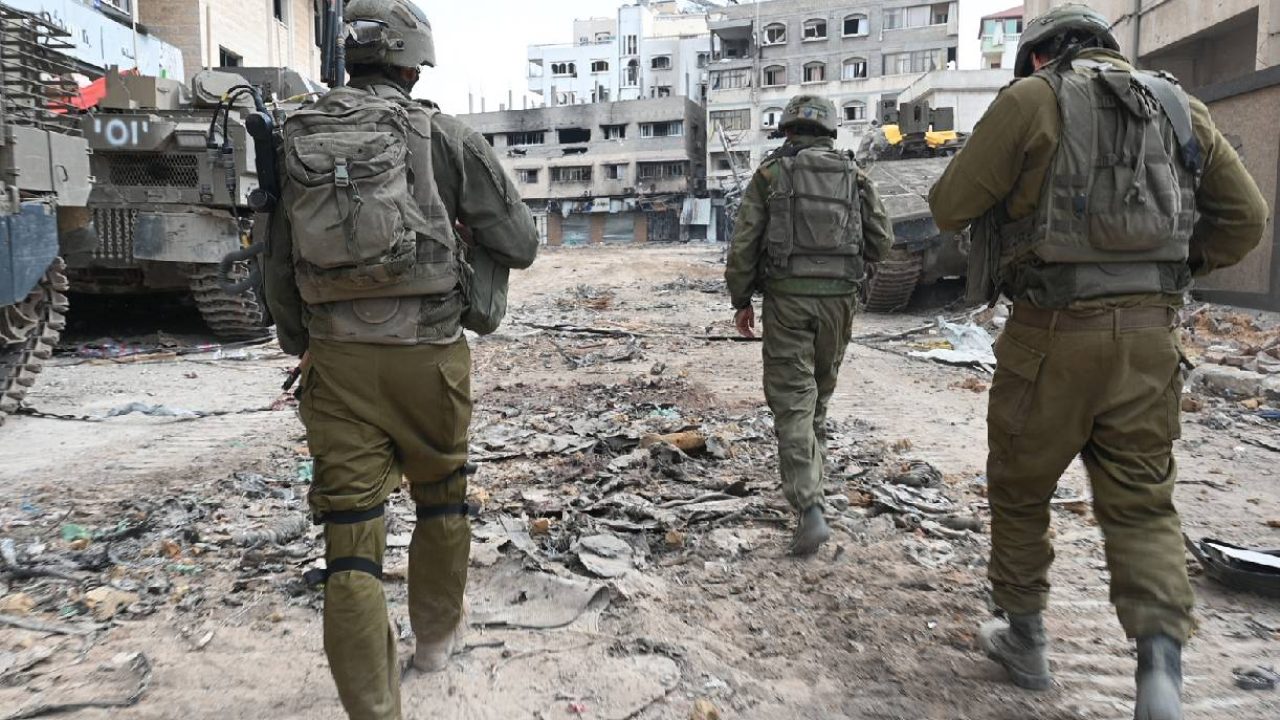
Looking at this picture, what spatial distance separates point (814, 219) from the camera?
12.8 feet

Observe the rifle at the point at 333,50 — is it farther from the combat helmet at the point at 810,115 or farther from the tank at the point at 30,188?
the tank at the point at 30,188

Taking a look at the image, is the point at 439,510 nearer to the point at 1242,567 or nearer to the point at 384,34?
the point at 384,34

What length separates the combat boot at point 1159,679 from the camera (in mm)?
2207

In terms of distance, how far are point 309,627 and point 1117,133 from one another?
273 cm

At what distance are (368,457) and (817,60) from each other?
55.8 metres

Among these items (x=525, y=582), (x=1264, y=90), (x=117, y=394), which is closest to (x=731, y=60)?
(x=1264, y=90)

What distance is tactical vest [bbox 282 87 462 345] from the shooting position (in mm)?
2199

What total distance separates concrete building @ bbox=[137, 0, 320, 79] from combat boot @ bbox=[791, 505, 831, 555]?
18.9 meters

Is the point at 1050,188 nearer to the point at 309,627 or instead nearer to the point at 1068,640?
the point at 1068,640

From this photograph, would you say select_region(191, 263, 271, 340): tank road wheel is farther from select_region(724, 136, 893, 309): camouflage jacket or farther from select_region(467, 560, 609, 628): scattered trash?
select_region(467, 560, 609, 628): scattered trash

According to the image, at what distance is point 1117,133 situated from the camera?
2.36 metres

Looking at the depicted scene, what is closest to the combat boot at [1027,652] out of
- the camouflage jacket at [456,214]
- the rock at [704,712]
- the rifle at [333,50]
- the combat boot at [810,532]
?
the rock at [704,712]

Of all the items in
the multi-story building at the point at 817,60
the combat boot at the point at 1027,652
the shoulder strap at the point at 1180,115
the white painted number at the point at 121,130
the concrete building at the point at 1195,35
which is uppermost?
the multi-story building at the point at 817,60

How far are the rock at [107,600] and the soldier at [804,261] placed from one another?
7.88ft
